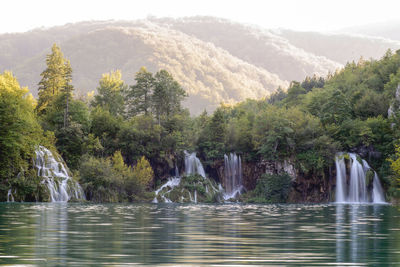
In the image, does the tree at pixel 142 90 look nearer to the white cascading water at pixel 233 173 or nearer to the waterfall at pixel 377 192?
the white cascading water at pixel 233 173

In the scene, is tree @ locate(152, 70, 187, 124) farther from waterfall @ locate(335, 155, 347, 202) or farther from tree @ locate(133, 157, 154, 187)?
waterfall @ locate(335, 155, 347, 202)

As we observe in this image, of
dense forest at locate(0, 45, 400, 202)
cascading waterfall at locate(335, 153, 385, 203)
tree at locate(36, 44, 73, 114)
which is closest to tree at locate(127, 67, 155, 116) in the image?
dense forest at locate(0, 45, 400, 202)

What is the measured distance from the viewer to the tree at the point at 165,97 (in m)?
93.2

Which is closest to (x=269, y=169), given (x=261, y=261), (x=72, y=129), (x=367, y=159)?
(x=367, y=159)

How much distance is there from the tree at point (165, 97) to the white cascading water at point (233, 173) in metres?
12.7

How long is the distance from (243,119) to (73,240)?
77.5 metres

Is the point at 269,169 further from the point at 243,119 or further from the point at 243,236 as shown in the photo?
the point at 243,236

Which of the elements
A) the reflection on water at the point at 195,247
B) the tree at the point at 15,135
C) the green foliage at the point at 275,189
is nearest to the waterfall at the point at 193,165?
the green foliage at the point at 275,189

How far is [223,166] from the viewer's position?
88.4m

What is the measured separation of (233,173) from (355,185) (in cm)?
1884

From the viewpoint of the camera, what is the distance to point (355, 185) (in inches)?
3142

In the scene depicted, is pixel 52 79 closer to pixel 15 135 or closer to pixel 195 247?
pixel 15 135

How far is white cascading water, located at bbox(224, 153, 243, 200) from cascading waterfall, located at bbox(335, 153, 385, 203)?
15155 mm

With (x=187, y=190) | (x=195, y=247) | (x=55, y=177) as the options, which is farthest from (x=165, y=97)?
(x=195, y=247)
